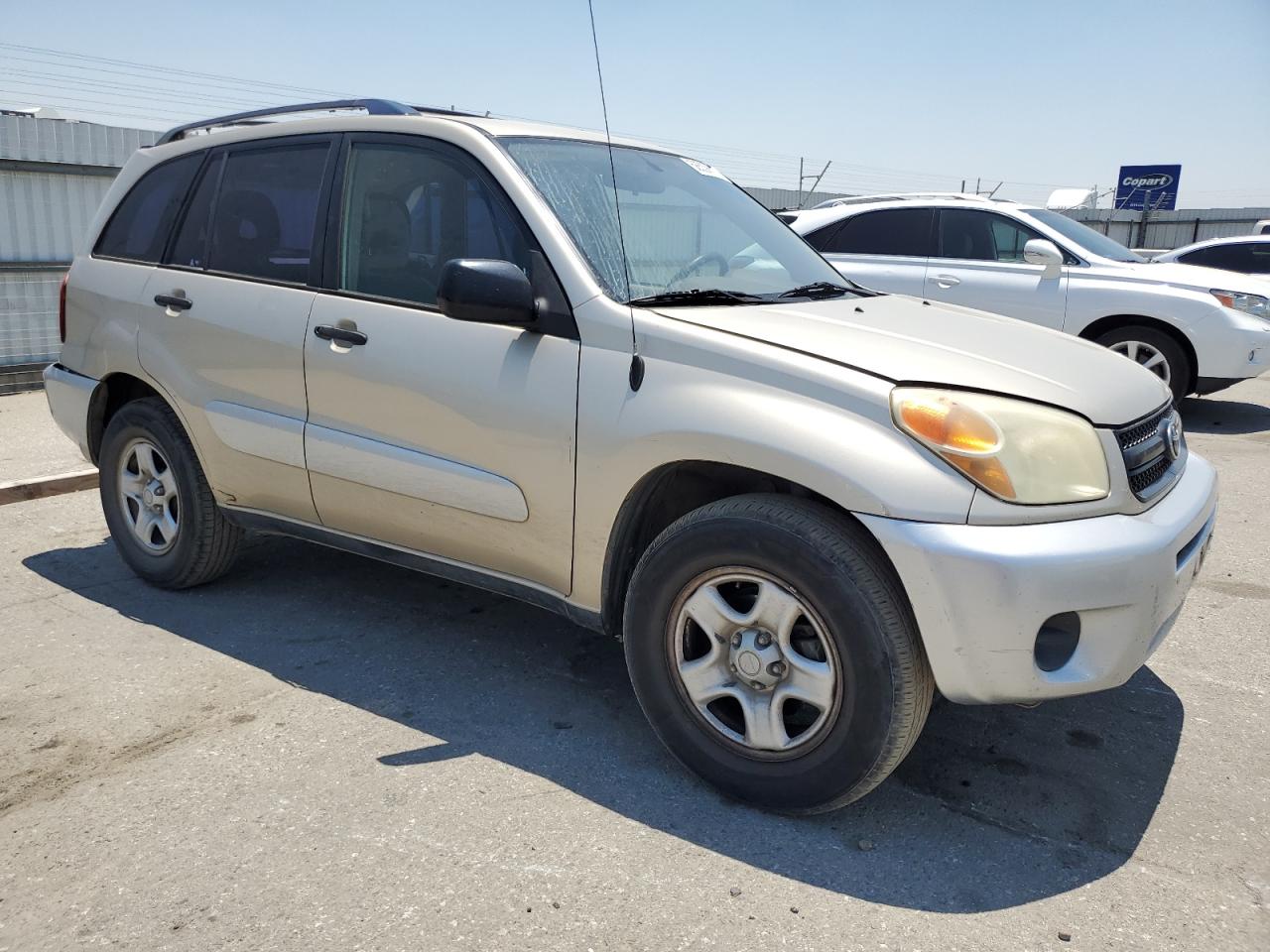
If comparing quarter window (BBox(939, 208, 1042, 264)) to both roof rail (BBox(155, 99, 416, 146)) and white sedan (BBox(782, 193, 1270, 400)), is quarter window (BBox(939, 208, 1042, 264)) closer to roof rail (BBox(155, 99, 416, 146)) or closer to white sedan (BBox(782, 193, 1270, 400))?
white sedan (BBox(782, 193, 1270, 400))

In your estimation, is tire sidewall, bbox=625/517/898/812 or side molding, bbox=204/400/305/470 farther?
side molding, bbox=204/400/305/470

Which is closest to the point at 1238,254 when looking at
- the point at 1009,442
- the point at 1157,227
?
the point at 1009,442

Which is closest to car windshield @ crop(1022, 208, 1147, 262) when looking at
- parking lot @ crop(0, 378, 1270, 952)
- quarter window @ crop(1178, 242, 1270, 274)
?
quarter window @ crop(1178, 242, 1270, 274)

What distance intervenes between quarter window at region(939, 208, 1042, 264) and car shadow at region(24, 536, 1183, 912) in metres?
5.81

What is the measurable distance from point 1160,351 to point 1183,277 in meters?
0.66

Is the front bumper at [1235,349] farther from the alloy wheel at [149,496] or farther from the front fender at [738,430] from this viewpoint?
the alloy wheel at [149,496]

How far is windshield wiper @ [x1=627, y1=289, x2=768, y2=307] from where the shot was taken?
325 cm

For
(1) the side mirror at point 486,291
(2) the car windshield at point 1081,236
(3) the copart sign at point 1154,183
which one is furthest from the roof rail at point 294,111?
(3) the copart sign at point 1154,183

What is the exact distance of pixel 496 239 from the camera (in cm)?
346

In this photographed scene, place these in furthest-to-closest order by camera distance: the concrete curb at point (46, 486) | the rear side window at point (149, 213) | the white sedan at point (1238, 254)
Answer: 1. the white sedan at point (1238, 254)
2. the concrete curb at point (46, 486)
3. the rear side window at point (149, 213)

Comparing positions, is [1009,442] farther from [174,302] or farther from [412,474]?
[174,302]

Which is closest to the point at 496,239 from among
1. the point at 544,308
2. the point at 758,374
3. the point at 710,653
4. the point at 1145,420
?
the point at 544,308

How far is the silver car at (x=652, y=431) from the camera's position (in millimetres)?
2654

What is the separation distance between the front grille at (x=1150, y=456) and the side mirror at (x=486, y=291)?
1680 millimetres
